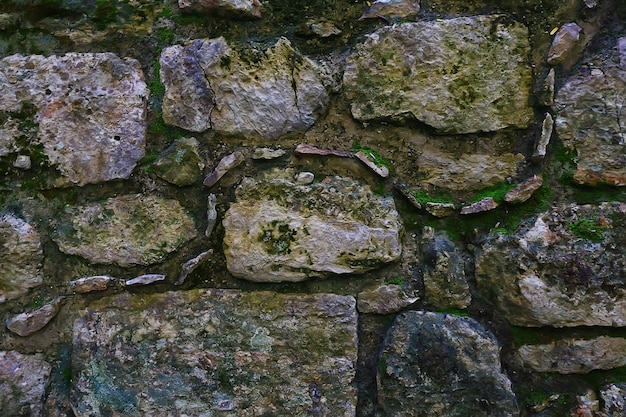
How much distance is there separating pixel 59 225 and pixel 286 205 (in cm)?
52

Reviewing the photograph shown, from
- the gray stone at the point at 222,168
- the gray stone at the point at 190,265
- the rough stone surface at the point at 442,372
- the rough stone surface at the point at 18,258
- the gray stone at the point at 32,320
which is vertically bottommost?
the gray stone at the point at 32,320

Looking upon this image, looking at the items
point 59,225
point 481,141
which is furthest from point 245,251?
point 481,141

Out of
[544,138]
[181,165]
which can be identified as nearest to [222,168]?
[181,165]

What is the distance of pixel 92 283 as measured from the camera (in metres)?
1.09

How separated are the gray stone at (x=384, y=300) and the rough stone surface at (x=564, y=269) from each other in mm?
194

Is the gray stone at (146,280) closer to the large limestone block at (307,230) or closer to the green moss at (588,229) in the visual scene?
the large limestone block at (307,230)

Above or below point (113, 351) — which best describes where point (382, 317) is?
above

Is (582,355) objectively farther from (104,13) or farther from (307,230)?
(104,13)

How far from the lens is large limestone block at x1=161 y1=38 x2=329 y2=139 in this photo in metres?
1.11

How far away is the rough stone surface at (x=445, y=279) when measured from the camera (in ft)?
3.46

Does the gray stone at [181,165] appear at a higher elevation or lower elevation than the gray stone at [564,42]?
lower

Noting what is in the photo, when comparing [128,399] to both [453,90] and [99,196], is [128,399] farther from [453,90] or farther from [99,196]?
[453,90]

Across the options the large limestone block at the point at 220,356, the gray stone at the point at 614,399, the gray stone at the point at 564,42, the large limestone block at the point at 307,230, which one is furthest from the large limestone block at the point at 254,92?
the gray stone at the point at 614,399

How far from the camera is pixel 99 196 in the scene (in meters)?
1.12
